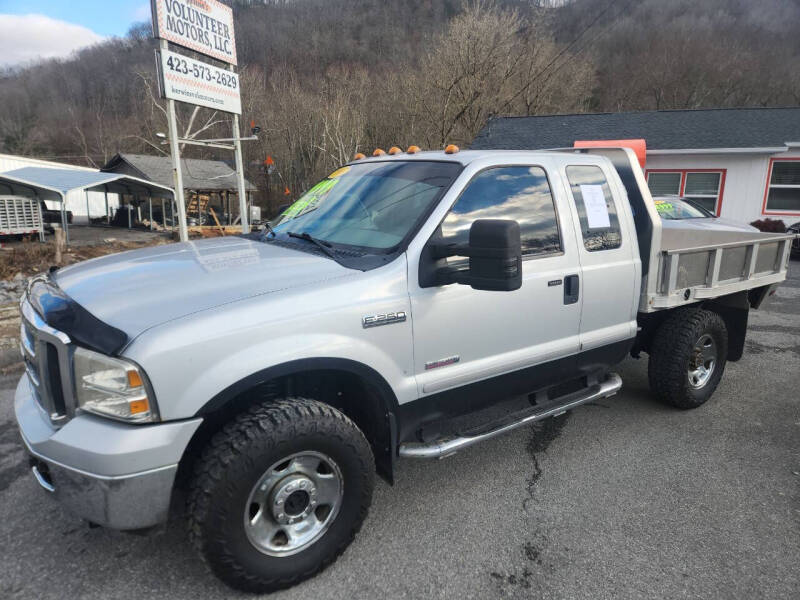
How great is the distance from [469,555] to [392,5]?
74.5 meters

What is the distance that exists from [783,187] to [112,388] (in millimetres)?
21741

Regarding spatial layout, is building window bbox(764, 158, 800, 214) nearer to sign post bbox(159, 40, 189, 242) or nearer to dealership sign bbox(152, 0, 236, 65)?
dealership sign bbox(152, 0, 236, 65)

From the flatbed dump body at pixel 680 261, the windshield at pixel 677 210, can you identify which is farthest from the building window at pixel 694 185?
the flatbed dump body at pixel 680 261

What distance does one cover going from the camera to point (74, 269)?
3027mm

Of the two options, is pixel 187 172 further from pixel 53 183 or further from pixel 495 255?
pixel 495 255

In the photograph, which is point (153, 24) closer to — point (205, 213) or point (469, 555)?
point (469, 555)

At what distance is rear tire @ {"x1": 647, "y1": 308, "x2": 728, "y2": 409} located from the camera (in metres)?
4.23

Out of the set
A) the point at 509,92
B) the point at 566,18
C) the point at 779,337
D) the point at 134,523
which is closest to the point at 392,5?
the point at 566,18

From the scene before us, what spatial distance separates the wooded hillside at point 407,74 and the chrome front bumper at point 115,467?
16.2 meters

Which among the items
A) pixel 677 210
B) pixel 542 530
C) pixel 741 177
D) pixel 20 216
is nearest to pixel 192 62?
pixel 677 210

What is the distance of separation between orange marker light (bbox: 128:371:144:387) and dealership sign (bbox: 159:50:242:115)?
407 inches

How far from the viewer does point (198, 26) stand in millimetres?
11555

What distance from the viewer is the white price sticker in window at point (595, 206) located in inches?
139

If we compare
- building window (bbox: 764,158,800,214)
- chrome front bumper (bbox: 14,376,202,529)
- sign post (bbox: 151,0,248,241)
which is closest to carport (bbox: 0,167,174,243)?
sign post (bbox: 151,0,248,241)
